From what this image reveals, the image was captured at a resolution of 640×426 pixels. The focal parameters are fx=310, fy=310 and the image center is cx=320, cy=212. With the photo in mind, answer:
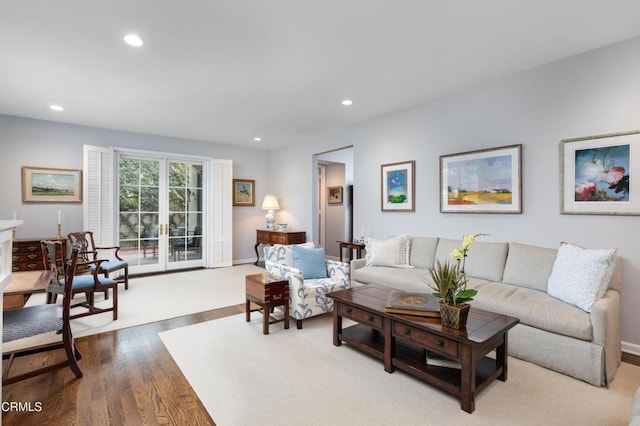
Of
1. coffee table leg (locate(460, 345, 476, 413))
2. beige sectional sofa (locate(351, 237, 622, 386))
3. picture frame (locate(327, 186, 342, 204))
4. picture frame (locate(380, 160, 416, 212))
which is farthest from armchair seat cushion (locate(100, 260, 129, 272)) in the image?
picture frame (locate(327, 186, 342, 204))

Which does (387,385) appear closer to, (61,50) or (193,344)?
(193,344)

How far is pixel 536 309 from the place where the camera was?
95.1 inches

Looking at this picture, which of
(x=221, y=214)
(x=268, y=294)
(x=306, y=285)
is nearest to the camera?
(x=268, y=294)

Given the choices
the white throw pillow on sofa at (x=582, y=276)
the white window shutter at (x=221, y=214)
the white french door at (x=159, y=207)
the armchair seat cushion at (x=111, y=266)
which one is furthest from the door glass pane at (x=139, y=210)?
the white throw pillow on sofa at (x=582, y=276)

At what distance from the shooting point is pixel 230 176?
6.56m

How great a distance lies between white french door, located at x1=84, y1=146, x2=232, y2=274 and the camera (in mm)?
5164

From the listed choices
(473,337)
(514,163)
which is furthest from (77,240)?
(514,163)

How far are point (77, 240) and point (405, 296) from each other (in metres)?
4.62

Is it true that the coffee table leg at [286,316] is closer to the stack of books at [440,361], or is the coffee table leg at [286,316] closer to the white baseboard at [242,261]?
the stack of books at [440,361]

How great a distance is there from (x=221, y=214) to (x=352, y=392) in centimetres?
504

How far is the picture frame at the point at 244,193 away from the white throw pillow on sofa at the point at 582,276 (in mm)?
5797

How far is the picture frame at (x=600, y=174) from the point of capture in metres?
2.62

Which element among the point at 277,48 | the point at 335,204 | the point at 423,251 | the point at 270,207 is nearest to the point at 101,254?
the point at 270,207

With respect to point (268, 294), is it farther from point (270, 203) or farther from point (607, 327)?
point (270, 203)
